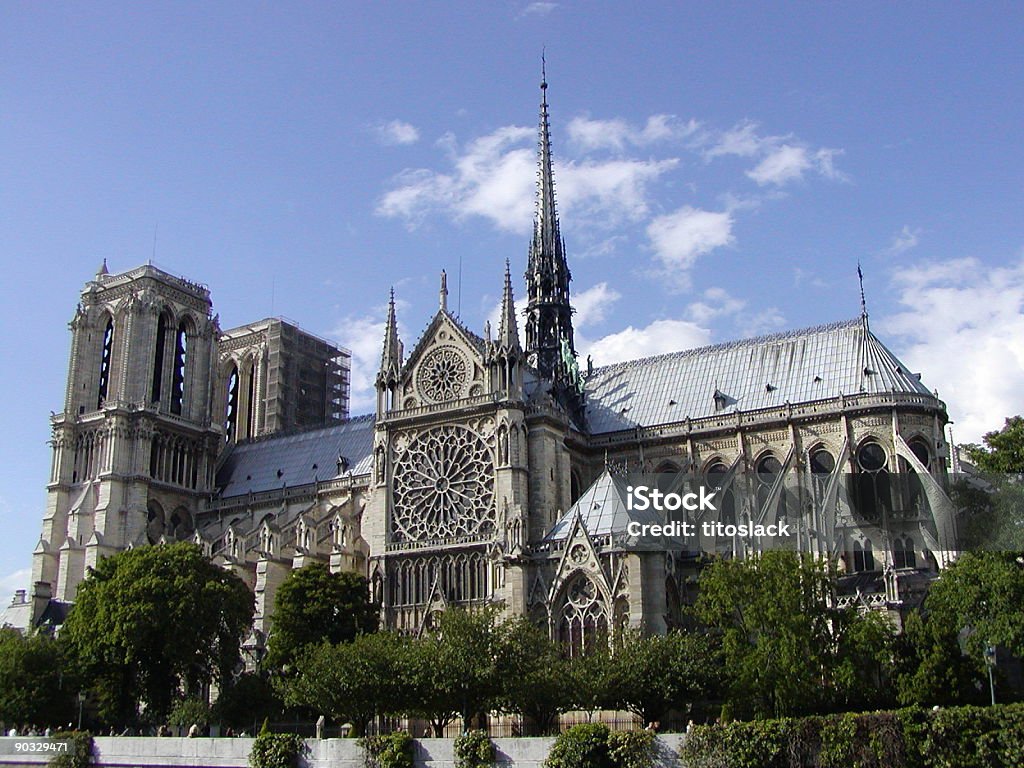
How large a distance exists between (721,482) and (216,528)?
32.8 meters

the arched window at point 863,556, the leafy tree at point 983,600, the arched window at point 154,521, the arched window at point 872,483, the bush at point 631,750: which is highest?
the arched window at point 154,521

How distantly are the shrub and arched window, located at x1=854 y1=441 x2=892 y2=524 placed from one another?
94.2 ft

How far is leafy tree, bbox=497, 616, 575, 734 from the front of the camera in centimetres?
4131

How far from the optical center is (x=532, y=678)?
4150cm

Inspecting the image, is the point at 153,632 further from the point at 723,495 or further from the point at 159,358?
the point at 159,358

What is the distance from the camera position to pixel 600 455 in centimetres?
6575

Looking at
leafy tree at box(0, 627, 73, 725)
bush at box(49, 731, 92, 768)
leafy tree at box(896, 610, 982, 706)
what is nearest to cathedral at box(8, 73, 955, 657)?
leafy tree at box(896, 610, 982, 706)

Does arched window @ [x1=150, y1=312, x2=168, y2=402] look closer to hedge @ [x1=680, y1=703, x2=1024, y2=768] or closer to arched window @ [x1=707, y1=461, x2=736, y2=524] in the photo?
arched window @ [x1=707, y1=461, x2=736, y2=524]

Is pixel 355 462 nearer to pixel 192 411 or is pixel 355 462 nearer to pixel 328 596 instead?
pixel 192 411

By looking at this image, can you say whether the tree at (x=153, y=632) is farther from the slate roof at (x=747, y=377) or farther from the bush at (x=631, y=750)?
the bush at (x=631, y=750)

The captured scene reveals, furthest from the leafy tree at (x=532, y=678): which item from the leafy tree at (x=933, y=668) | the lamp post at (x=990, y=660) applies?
the lamp post at (x=990, y=660)

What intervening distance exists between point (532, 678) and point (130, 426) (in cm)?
4422

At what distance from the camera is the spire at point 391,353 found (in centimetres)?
6488

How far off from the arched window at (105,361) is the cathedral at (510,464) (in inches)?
13.3
